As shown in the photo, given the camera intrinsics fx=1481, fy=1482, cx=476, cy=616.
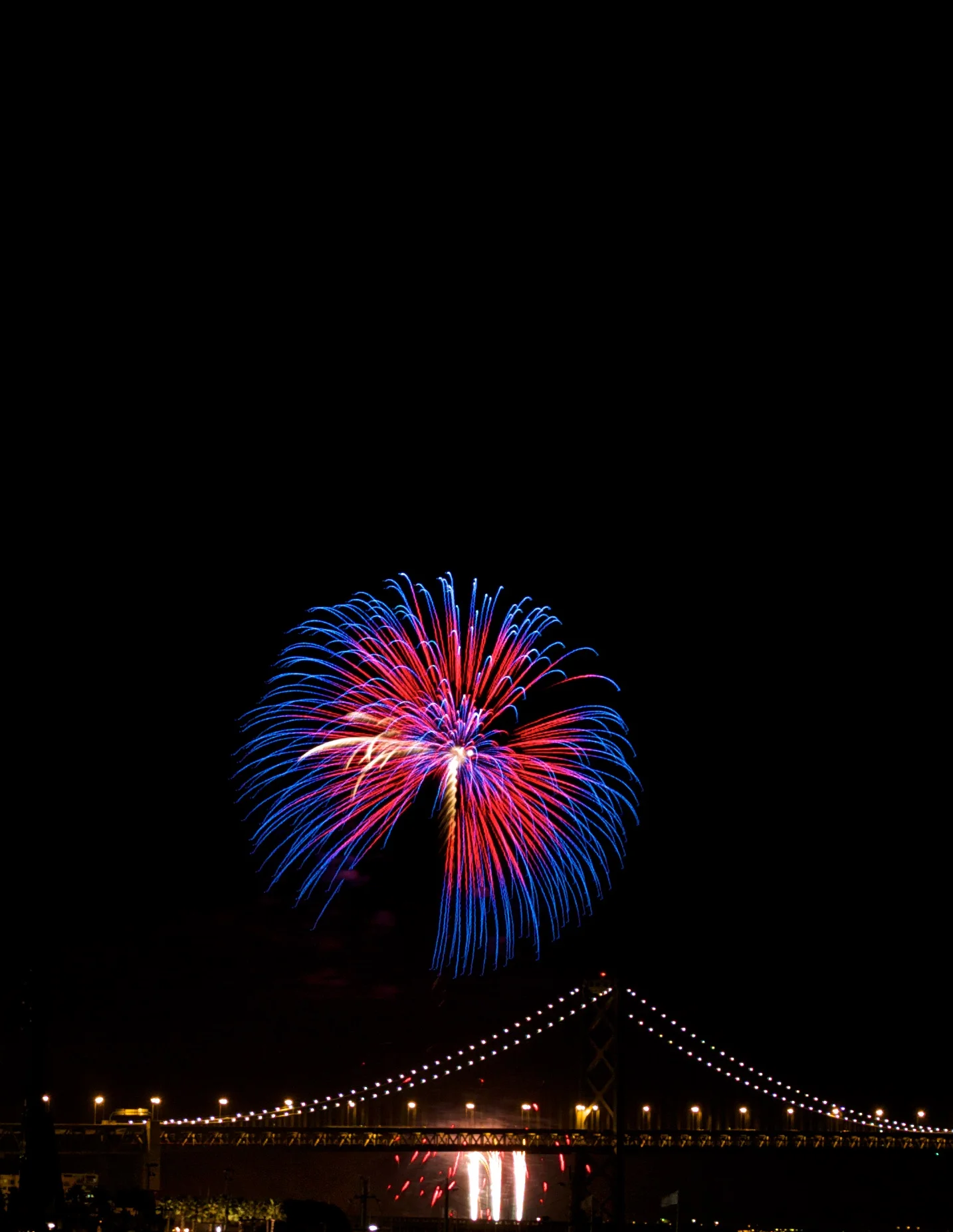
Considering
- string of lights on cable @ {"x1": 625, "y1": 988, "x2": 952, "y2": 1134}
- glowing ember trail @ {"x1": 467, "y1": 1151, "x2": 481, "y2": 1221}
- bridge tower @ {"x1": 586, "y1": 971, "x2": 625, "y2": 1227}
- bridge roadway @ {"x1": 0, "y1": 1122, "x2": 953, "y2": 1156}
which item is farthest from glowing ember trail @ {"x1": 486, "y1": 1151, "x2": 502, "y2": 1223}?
string of lights on cable @ {"x1": 625, "y1": 988, "x2": 952, "y2": 1134}

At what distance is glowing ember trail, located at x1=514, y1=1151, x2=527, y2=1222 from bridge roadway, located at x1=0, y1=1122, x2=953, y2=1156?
98.4 inches

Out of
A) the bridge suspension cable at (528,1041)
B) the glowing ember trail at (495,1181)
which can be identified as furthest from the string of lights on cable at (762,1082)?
the glowing ember trail at (495,1181)

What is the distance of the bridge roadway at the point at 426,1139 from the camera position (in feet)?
270

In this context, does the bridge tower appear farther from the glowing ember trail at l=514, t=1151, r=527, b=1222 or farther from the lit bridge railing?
the glowing ember trail at l=514, t=1151, r=527, b=1222

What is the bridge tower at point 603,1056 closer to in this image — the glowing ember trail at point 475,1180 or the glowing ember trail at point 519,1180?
the glowing ember trail at point 519,1180

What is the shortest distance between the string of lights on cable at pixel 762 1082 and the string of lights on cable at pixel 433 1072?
228 inches

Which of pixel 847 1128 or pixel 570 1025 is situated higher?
pixel 570 1025

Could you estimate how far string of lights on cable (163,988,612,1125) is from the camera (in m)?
85.2

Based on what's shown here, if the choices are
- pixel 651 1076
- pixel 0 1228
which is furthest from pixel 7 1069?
pixel 0 1228

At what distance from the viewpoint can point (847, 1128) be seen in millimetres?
93062

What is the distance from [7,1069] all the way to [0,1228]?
228 feet

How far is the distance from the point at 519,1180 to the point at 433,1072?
8.97 metres

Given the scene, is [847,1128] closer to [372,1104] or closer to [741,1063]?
[741,1063]

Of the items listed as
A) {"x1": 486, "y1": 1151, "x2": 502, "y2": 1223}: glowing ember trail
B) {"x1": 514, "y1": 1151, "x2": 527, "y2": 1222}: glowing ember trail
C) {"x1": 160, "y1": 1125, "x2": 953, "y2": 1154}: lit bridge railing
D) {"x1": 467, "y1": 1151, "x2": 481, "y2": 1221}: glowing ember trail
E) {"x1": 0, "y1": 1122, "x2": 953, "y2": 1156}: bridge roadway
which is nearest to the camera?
{"x1": 467, "y1": 1151, "x2": 481, "y2": 1221}: glowing ember trail
